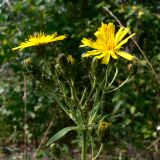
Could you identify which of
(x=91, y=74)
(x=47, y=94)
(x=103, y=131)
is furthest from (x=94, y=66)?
(x=47, y=94)

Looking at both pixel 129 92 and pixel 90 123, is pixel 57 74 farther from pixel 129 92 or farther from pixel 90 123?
pixel 129 92

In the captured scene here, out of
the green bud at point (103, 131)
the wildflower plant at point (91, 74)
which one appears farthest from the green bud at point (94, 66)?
the green bud at point (103, 131)

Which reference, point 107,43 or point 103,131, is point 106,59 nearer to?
point 107,43

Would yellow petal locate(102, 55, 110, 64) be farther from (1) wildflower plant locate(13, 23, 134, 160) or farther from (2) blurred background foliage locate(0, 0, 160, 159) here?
(2) blurred background foliage locate(0, 0, 160, 159)

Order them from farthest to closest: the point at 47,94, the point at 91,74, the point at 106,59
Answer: the point at 47,94, the point at 91,74, the point at 106,59

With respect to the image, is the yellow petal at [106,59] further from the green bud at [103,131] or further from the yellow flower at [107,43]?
the green bud at [103,131]

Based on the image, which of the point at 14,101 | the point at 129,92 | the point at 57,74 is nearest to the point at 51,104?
the point at 14,101

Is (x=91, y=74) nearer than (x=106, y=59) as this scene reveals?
No

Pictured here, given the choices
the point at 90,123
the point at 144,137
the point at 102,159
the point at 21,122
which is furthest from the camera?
the point at 21,122
